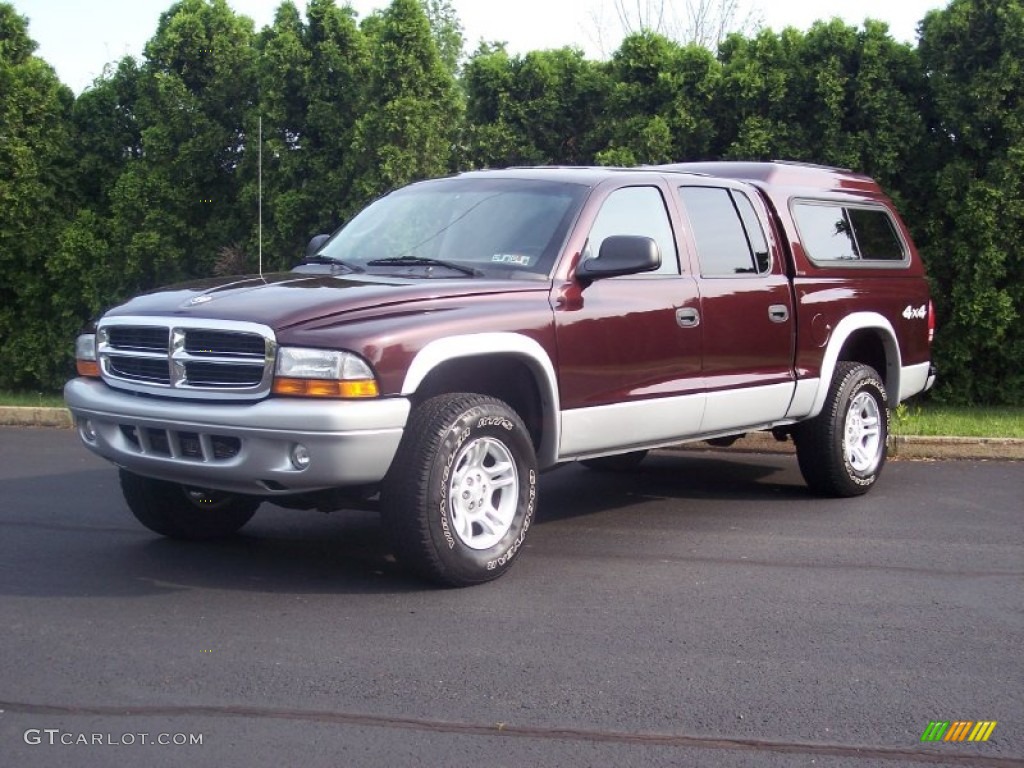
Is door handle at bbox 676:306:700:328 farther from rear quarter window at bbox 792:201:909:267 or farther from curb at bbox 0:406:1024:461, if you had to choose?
curb at bbox 0:406:1024:461

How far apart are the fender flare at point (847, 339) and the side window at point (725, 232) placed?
74 cm

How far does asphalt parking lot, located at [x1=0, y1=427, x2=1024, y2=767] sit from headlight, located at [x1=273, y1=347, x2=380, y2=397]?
952 millimetres

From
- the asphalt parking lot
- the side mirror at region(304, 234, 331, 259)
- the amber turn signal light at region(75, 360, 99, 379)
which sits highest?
the side mirror at region(304, 234, 331, 259)

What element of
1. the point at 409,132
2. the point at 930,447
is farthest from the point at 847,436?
the point at 409,132

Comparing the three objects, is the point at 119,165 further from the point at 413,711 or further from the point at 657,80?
the point at 413,711

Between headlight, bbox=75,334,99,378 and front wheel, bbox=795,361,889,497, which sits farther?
front wheel, bbox=795,361,889,497

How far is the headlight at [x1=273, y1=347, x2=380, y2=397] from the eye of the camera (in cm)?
522

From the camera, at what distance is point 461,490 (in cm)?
569

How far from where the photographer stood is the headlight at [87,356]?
20.0ft

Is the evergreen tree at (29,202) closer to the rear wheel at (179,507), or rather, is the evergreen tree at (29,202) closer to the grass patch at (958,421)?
the rear wheel at (179,507)

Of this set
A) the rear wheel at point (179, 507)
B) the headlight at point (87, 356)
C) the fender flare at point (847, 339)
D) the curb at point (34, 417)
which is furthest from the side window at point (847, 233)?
the curb at point (34, 417)

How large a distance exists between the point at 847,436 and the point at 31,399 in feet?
30.3

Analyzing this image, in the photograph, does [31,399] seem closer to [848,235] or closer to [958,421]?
[848,235]

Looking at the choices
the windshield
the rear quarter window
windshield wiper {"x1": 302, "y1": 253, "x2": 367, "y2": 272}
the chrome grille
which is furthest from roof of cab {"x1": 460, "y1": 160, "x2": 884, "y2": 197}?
the chrome grille
